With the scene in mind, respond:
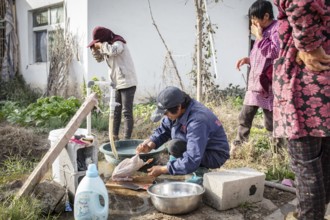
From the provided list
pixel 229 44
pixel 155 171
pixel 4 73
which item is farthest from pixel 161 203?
pixel 4 73

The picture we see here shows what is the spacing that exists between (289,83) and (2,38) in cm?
955

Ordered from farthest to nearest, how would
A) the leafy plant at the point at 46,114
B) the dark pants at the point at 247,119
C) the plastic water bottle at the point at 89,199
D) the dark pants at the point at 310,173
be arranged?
the leafy plant at the point at 46,114 < the dark pants at the point at 247,119 < the plastic water bottle at the point at 89,199 < the dark pants at the point at 310,173

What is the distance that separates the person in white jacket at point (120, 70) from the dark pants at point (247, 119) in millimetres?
1488

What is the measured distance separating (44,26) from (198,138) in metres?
7.47

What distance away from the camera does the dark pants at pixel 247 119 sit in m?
3.99

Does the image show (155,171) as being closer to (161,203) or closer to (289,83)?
(161,203)

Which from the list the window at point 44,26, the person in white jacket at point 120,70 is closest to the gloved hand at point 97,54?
the person in white jacket at point 120,70

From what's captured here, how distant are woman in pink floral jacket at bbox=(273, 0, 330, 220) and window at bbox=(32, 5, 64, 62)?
7.23 metres

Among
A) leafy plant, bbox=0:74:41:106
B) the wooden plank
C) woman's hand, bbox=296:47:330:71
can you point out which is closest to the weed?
the wooden plank

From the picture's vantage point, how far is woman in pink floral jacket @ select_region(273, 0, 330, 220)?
77.5 inches

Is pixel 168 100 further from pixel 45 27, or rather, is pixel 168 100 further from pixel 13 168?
pixel 45 27

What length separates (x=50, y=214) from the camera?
2.79 m

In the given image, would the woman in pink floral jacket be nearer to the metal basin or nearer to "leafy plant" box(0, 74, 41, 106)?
the metal basin

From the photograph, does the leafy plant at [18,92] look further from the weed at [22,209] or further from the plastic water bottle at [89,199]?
the plastic water bottle at [89,199]
